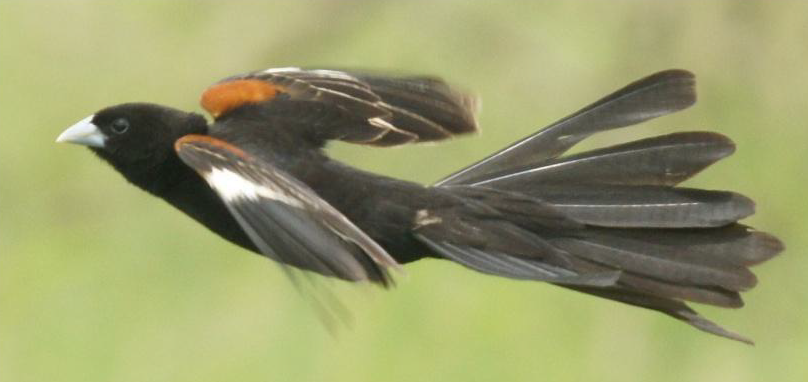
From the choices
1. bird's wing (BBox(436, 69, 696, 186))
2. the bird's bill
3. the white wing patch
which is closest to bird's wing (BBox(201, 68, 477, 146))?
bird's wing (BBox(436, 69, 696, 186))

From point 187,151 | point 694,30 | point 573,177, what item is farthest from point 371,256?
point 694,30

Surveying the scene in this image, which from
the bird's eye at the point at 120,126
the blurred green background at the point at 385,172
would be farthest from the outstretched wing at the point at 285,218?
the blurred green background at the point at 385,172

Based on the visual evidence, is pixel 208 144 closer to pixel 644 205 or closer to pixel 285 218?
pixel 285 218

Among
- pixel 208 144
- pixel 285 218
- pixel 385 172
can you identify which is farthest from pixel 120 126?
pixel 385 172

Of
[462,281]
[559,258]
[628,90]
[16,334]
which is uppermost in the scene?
[628,90]

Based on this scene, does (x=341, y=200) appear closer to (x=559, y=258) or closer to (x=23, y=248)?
(x=559, y=258)

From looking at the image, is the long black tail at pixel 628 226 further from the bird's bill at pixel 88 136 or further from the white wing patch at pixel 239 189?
the bird's bill at pixel 88 136

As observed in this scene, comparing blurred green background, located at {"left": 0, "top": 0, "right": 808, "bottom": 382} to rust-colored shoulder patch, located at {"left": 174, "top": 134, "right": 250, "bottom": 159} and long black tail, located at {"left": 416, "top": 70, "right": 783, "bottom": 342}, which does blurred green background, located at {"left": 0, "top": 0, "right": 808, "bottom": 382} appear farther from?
rust-colored shoulder patch, located at {"left": 174, "top": 134, "right": 250, "bottom": 159}
